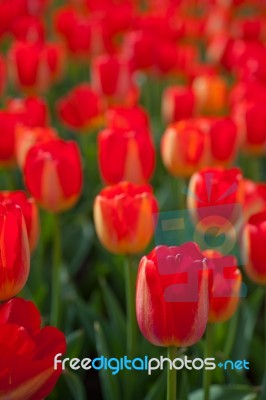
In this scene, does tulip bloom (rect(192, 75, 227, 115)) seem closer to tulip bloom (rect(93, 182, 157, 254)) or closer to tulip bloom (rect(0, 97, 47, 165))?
tulip bloom (rect(0, 97, 47, 165))

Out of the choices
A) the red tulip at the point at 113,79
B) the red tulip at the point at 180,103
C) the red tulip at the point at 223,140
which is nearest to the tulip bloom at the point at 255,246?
the red tulip at the point at 223,140

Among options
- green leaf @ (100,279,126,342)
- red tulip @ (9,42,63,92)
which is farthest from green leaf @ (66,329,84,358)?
red tulip @ (9,42,63,92)

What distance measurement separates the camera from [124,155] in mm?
1321

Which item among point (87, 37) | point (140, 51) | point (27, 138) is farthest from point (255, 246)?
point (87, 37)

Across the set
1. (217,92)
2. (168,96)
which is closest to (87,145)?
(168,96)

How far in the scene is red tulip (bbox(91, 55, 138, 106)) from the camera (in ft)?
6.64

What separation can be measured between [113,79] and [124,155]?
76cm

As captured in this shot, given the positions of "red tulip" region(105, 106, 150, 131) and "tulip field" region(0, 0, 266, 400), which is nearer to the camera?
"tulip field" region(0, 0, 266, 400)

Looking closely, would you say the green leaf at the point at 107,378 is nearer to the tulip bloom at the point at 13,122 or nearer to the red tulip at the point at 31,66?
the tulip bloom at the point at 13,122

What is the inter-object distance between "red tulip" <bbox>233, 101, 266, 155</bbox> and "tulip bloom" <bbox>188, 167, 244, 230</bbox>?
482mm

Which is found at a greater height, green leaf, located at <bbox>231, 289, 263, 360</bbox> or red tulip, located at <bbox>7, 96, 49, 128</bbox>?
Answer: red tulip, located at <bbox>7, 96, 49, 128</bbox>

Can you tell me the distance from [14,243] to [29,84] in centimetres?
142

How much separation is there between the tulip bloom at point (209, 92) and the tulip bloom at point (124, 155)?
0.82 m

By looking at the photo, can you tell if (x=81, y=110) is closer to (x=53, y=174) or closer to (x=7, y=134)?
(x=7, y=134)
